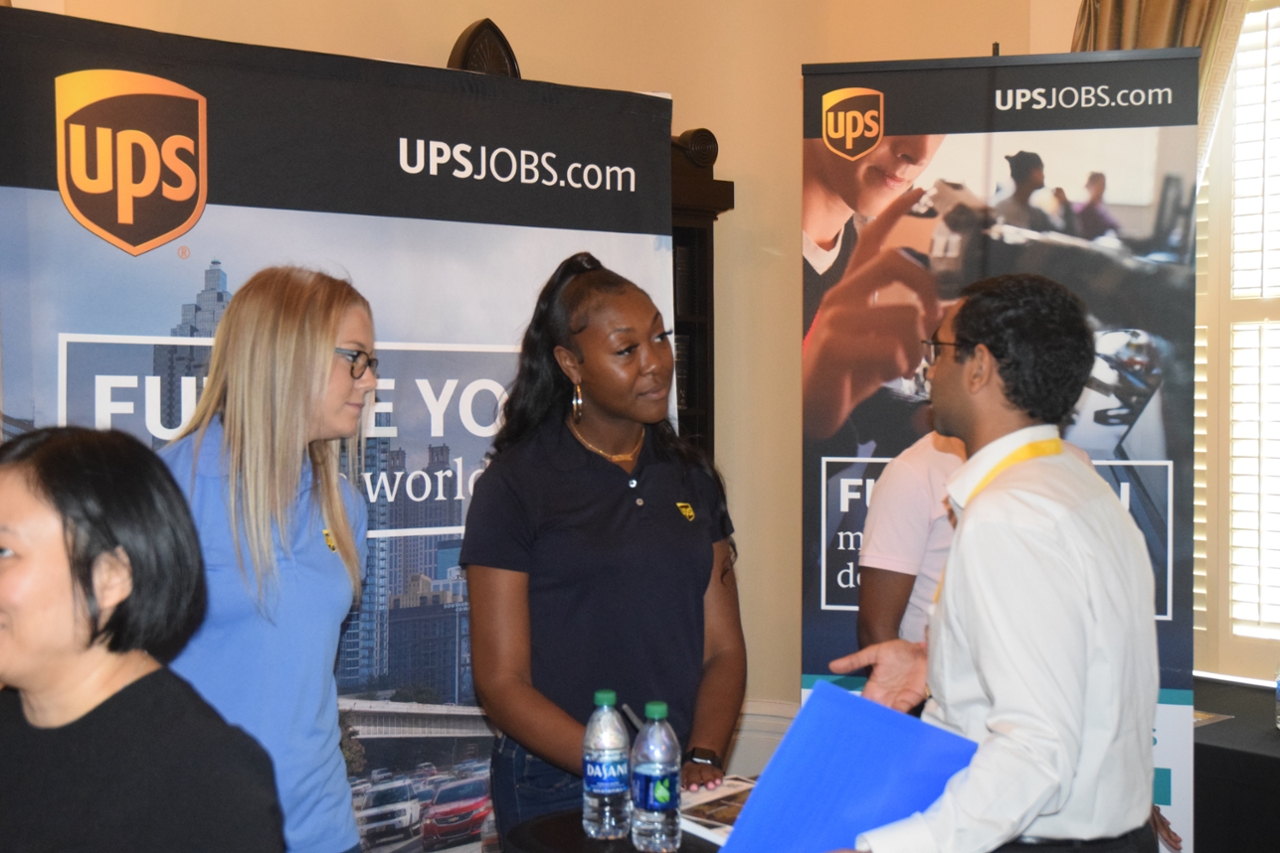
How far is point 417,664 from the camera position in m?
2.73

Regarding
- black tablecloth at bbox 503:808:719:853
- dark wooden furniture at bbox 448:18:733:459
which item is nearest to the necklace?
black tablecloth at bbox 503:808:719:853

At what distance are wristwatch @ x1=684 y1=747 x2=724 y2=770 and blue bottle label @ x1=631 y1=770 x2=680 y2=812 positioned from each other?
13.3 inches

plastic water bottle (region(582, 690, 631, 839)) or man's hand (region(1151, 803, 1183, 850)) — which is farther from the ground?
plastic water bottle (region(582, 690, 631, 839))

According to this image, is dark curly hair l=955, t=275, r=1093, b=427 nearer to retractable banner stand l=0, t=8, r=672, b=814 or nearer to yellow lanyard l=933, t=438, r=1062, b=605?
yellow lanyard l=933, t=438, r=1062, b=605

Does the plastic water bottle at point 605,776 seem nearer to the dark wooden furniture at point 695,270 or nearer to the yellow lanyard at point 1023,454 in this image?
the yellow lanyard at point 1023,454

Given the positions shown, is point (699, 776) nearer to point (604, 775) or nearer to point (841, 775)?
point (604, 775)

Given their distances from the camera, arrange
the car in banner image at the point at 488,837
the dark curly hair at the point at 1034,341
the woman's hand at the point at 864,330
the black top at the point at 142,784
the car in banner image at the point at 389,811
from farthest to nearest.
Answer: the woman's hand at the point at 864,330, the car in banner image at the point at 488,837, the car in banner image at the point at 389,811, the dark curly hair at the point at 1034,341, the black top at the point at 142,784

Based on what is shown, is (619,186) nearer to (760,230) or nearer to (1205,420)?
(760,230)

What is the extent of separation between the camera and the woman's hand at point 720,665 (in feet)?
6.73

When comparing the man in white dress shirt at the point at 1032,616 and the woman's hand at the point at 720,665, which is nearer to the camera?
the man in white dress shirt at the point at 1032,616

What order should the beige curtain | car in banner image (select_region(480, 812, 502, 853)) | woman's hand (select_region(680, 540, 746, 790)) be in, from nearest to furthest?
woman's hand (select_region(680, 540, 746, 790)) < car in banner image (select_region(480, 812, 502, 853)) < the beige curtain

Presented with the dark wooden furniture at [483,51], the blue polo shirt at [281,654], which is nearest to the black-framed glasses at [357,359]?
the blue polo shirt at [281,654]

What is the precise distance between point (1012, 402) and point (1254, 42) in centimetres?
351

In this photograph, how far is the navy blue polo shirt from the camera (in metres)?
1.99
